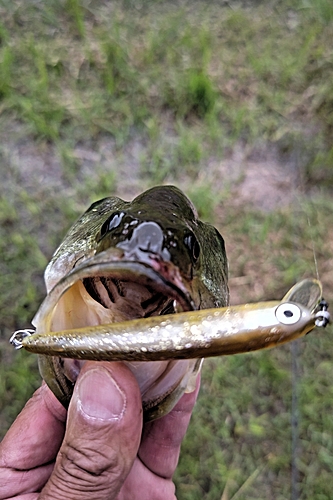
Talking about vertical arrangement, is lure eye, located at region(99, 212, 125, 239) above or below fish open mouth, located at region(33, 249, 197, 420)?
above

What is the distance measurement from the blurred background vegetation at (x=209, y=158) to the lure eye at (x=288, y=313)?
5.93ft

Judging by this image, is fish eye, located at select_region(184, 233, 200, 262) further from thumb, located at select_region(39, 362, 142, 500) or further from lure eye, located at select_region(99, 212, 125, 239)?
thumb, located at select_region(39, 362, 142, 500)

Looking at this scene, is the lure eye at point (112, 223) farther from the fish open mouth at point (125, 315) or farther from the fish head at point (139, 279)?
the fish open mouth at point (125, 315)

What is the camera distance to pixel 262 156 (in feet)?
10.0

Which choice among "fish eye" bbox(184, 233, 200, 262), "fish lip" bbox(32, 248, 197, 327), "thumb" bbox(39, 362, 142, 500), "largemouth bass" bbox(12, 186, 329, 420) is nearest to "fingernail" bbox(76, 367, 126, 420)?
"thumb" bbox(39, 362, 142, 500)

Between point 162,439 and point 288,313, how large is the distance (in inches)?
49.9

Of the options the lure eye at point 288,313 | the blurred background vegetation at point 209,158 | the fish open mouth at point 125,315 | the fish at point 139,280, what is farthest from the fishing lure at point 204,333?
the blurred background vegetation at point 209,158

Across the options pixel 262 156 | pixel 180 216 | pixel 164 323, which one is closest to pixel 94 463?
pixel 164 323

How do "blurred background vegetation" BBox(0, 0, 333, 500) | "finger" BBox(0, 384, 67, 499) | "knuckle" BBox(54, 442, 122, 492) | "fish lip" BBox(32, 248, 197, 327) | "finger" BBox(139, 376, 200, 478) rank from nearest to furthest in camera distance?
"fish lip" BBox(32, 248, 197, 327)
"knuckle" BBox(54, 442, 122, 492)
"finger" BBox(0, 384, 67, 499)
"finger" BBox(139, 376, 200, 478)
"blurred background vegetation" BBox(0, 0, 333, 500)

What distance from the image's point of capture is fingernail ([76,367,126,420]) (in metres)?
1.31

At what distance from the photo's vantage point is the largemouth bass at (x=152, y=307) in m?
0.91

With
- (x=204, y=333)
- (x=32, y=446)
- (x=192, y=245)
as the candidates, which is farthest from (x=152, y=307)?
(x=32, y=446)

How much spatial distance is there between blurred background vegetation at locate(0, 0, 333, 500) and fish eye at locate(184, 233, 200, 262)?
1482 millimetres

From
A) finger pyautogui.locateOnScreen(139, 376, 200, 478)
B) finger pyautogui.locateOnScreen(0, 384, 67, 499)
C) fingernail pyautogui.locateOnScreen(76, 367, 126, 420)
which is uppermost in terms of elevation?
fingernail pyautogui.locateOnScreen(76, 367, 126, 420)
